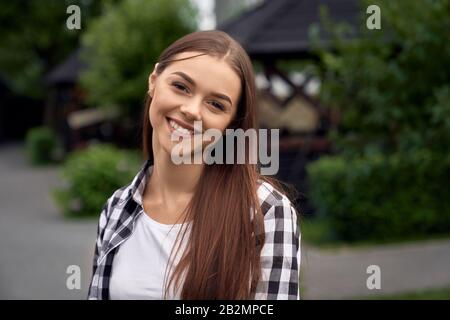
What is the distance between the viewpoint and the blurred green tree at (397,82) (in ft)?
19.8

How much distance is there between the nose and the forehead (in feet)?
0.13

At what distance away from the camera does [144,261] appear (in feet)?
5.42

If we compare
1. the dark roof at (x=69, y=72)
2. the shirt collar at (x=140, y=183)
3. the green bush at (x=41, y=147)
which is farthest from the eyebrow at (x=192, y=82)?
the green bush at (x=41, y=147)

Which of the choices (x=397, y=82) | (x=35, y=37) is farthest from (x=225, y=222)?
(x=35, y=37)

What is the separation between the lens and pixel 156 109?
1.63m

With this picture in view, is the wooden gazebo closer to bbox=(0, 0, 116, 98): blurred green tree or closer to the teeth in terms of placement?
the teeth

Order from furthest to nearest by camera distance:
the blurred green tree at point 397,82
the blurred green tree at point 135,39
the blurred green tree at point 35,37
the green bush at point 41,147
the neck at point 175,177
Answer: the blurred green tree at point 35,37 < the green bush at point 41,147 < the blurred green tree at point 135,39 < the blurred green tree at point 397,82 < the neck at point 175,177

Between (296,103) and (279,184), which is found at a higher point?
(296,103)

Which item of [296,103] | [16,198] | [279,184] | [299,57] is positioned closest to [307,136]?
[296,103]

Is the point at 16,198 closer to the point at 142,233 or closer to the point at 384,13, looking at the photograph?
the point at 384,13

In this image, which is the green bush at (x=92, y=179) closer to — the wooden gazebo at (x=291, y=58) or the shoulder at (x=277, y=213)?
the wooden gazebo at (x=291, y=58)

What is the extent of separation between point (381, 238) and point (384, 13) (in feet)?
12.5

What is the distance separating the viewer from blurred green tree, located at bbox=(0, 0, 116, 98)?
30.6 metres

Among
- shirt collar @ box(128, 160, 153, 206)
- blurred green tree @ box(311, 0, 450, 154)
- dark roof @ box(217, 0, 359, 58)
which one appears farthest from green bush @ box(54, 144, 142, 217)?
shirt collar @ box(128, 160, 153, 206)
